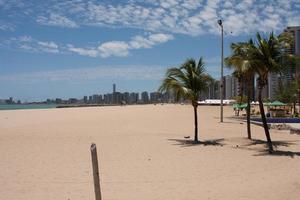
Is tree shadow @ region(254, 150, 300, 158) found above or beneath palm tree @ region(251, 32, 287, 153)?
beneath

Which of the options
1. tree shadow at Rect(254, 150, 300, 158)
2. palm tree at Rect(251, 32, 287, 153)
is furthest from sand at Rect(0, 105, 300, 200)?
palm tree at Rect(251, 32, 287, 153)

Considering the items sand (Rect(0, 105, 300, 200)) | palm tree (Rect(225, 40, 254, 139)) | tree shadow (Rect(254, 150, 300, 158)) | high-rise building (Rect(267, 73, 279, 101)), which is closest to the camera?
sand (Rect(0, 105, 300, 200))

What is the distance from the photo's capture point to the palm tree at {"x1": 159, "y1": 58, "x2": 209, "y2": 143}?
57.8 ft

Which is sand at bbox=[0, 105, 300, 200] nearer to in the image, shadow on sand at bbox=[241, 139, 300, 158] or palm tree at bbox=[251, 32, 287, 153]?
shadow on sand at bbox=[241, 139, 300, 158]

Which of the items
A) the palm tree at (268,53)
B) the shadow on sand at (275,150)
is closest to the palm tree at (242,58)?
the palm tree at (268,53)

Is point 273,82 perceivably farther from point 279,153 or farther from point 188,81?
point 279,153

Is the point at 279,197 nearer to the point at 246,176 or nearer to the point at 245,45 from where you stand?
the point at 246,176

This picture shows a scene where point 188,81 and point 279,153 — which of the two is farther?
point 188,81

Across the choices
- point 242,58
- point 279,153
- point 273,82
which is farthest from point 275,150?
point 273,82

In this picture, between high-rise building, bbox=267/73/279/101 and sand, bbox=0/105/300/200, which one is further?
high-rise building, bbox=267/73/279/101

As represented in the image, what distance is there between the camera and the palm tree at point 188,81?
17.6m

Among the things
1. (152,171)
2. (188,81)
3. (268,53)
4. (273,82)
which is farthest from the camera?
(273,82)

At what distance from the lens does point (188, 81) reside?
1792cm

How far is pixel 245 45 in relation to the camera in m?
14.9
